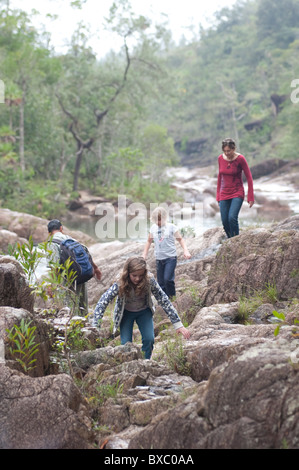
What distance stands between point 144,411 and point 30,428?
759 mm

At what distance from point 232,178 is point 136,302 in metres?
3.07

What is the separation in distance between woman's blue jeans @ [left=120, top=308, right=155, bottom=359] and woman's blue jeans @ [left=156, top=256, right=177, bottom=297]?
220cm

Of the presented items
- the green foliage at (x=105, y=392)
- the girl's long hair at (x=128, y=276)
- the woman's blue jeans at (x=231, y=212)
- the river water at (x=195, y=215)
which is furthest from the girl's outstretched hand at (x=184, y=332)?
the river water at (x=195, y=215)

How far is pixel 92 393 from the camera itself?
12.8 ft

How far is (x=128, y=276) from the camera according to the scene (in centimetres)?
465

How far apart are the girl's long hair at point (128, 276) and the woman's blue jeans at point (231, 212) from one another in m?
3.03

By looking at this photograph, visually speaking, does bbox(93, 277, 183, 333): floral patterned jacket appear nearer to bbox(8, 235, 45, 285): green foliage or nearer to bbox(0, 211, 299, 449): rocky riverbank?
bbox(0, 211, 299, 449): rocky riverbank

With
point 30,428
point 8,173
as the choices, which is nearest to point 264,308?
point 30,428

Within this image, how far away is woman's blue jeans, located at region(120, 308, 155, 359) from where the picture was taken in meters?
4.94

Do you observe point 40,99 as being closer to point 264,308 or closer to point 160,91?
point 160,91

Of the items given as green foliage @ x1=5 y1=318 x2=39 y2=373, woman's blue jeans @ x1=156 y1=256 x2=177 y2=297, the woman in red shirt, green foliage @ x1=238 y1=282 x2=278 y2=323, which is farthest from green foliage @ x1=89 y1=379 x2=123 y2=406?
the woman in red shirt

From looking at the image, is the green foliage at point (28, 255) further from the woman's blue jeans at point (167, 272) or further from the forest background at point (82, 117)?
the forest background at point (82, 117)

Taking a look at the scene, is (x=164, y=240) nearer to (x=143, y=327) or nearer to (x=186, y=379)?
(x=143, y=327)

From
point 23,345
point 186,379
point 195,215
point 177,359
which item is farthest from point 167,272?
point 195,215
